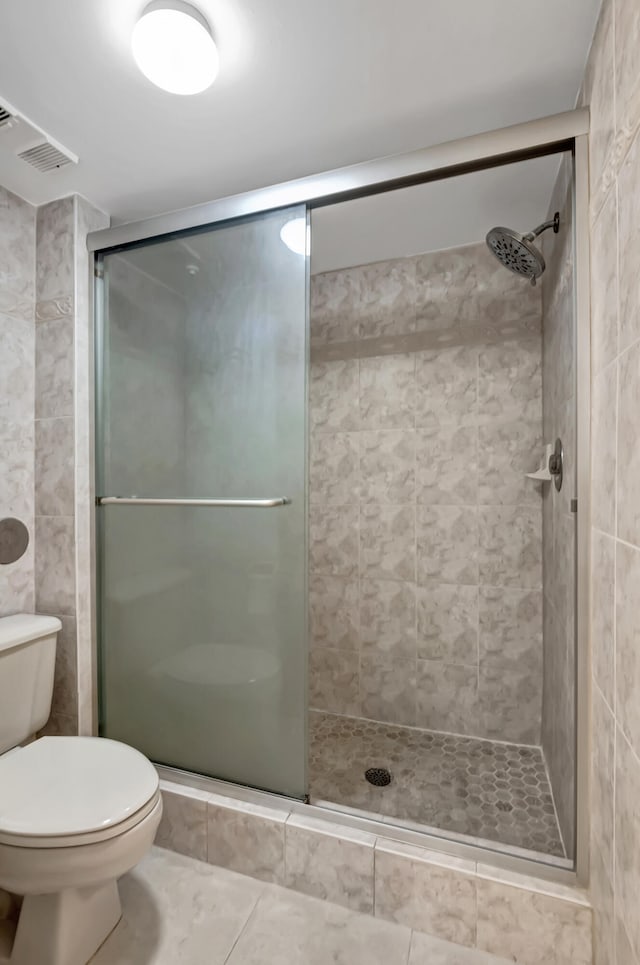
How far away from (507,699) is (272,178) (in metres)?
2.21

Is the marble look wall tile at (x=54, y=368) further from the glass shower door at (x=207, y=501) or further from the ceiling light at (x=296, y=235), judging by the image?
the ceiling light at (x=296, y=235)

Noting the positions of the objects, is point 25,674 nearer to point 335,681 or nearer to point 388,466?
point 335,681

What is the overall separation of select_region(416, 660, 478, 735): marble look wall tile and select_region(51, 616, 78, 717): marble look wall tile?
142cm

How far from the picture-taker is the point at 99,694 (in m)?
1.68

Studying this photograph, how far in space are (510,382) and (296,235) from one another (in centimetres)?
108

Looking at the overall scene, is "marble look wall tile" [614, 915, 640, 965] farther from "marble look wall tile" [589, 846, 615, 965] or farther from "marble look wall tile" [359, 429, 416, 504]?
"marble look wall tile" [359, 429, 416, 504]

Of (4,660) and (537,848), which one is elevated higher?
(4,660)

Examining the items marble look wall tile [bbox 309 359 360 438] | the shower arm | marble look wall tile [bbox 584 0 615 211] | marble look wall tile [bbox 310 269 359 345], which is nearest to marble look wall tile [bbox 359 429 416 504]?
marble look wall tile [bbox 309 359 360 438]

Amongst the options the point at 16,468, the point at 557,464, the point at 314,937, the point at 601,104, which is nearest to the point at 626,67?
the point at 601,104

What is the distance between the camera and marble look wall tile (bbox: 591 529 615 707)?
0.96 metres

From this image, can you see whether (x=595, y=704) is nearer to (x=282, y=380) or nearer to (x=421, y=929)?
(x=421, y=929)

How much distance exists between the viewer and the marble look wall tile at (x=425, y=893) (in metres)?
1.16

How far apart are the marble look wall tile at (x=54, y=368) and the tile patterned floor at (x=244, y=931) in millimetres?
1516

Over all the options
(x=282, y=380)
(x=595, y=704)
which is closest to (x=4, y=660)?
(x=282, y=380)
